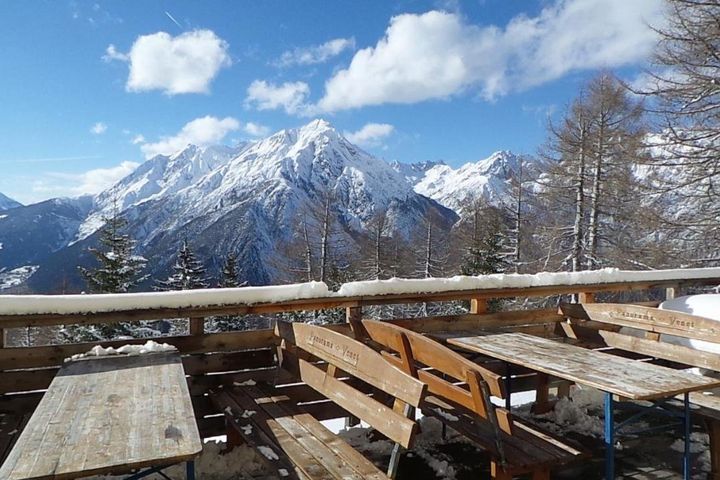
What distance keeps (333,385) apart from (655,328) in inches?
119

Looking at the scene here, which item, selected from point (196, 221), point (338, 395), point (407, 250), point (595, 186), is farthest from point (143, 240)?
point (338, 395)

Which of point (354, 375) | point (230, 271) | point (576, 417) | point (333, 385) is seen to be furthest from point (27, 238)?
point (354, 375)

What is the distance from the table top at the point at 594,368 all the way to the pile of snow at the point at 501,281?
58cm

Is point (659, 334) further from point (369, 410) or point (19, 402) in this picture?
point (19, 402)

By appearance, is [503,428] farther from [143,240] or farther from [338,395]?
[143,240]

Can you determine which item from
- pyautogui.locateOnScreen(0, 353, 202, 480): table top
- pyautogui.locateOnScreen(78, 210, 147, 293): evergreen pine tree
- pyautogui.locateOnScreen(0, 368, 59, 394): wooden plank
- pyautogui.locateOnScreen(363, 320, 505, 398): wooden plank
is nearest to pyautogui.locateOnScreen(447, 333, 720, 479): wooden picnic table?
pyautogui.locateOnScreen(363, 320, 505, 398): wooden plank

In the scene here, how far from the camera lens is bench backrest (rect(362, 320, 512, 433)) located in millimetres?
2676

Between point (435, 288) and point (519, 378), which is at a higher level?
point (435, 288)

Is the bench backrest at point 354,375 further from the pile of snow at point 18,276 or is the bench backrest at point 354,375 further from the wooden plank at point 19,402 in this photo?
the pile of snow at point 18,276

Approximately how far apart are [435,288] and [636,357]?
8.92 ft

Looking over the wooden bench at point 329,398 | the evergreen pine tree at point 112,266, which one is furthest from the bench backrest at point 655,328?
the evergreen pine tree at point 112,266

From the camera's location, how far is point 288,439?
304 centimetres

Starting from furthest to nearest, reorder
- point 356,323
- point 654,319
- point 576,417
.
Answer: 1. point 576,417
2. point 654,319
3. point 356,323

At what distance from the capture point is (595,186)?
17.7 metres
